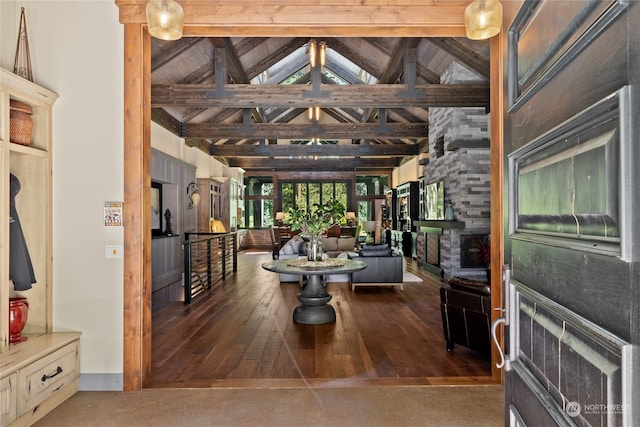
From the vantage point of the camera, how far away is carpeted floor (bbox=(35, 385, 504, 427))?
7.15ft

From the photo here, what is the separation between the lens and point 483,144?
251 inches

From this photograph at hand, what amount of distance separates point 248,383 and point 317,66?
17.8 ft

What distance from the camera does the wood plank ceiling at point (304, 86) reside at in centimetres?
598

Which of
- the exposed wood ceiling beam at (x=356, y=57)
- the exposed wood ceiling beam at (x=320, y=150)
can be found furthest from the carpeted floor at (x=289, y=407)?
the exposed wood ceiling beam at (x=320, y=150)

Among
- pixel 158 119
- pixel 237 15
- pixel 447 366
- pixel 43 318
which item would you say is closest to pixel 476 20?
pixel 237 15

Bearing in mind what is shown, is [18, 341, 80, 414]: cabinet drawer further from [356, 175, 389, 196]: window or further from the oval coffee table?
[356, 175, 389, 196]: window

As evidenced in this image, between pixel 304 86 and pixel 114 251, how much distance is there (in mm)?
4544

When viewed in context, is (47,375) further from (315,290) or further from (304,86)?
(304,86)

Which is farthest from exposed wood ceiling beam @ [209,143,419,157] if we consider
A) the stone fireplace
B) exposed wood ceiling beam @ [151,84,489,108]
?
exposed wood ceiling beam @ [151,84,489,108]

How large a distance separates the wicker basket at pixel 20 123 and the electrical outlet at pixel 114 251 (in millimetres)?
863

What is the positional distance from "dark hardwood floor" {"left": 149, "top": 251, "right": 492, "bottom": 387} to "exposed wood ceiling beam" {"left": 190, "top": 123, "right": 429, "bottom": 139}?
15.4ft

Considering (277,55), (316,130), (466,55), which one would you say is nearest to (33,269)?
(466,55)

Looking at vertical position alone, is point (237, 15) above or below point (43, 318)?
above

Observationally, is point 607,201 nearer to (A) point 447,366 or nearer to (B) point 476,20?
(B) point 476,20
